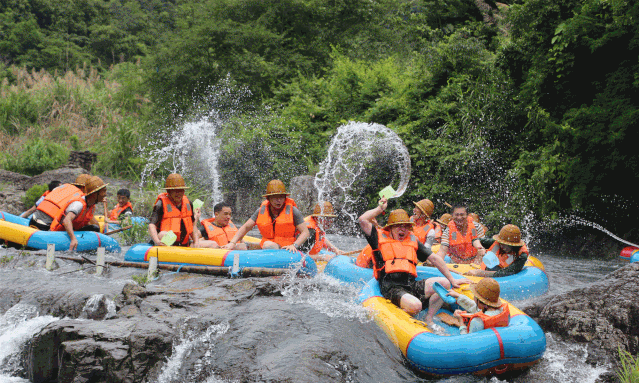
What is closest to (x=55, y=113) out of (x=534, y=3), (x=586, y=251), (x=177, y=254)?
(x=177, y=254)

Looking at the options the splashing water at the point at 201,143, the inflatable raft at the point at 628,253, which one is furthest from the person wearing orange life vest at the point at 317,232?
the splashing water at the point at 201,143

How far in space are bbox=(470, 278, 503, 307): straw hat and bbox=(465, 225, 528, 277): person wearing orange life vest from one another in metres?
1.77

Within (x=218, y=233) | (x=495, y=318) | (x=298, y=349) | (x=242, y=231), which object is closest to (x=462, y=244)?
(x=495, y=318)

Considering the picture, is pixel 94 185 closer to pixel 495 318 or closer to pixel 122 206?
pixel 122 206

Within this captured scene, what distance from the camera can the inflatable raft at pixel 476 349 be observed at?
4.86 meters

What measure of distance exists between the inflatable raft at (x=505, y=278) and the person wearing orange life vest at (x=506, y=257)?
12cm

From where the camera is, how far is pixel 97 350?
4.46m

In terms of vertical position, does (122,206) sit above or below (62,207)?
below

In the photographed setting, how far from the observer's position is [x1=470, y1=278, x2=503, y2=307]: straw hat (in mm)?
5035

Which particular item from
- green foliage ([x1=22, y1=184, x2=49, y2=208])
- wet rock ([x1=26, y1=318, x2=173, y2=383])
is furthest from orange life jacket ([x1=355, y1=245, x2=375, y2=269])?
green foliage ([x1=22, y1=184, x2=49, y2=208])

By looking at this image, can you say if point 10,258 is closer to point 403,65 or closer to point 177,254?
point 177,254

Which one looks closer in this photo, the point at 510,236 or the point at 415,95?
the point at 510,236

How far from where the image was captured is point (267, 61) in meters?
18.8

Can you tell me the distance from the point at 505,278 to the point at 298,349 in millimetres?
3121
